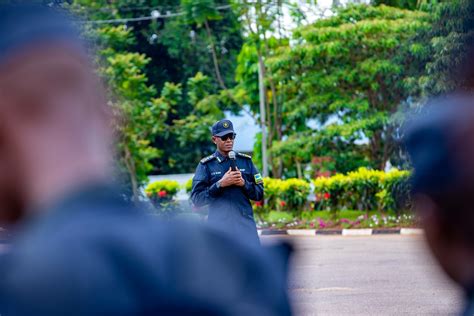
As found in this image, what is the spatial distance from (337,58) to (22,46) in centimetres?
2142

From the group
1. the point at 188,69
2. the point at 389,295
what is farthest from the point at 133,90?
the point at 389,295

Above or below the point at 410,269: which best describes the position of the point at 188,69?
below

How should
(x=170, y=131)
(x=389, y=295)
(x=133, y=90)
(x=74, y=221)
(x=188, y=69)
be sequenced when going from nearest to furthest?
(x=74, y=221) → (x=389, y=295) → (x=133, y=90) → (x=170, y=131) → (x=188, y=69)

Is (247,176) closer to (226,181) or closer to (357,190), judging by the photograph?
(226,181)

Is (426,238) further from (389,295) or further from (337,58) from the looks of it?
(337,58)

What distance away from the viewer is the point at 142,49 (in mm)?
36312

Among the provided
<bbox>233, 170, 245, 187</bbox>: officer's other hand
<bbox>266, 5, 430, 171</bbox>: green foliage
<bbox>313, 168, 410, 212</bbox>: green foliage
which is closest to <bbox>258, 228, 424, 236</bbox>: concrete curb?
<bbox>313, 168, 410, 212</bbox>: green foliage

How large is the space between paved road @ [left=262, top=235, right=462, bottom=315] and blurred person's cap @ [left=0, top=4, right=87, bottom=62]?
4.56 m

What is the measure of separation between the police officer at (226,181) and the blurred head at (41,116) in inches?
238

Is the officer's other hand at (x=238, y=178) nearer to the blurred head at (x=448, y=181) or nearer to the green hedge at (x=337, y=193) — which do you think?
the blurred head at (x=448, y=181)

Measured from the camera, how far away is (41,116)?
4.43ft

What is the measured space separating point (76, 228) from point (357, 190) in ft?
61.4

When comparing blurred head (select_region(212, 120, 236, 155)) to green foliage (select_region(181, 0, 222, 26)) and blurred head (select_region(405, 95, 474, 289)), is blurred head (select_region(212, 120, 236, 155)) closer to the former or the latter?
blurred head (select_region(405, 95, 474, 289))

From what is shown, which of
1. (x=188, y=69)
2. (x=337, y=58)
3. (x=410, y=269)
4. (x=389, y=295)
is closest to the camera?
(x=389, y=295)
